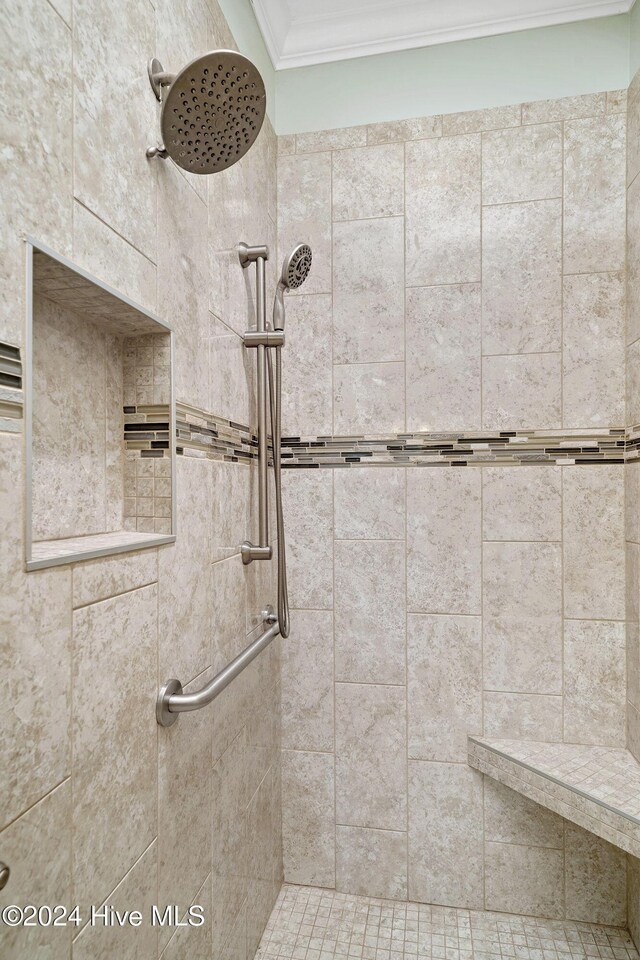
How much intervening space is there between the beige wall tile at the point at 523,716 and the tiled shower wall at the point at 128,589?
0.74m

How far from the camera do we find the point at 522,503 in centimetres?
170

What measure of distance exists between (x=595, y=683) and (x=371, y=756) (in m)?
0.73

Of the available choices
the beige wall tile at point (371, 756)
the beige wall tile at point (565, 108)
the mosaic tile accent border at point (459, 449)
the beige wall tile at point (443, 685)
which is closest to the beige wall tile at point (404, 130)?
the beige wall tile at point (565, 108)

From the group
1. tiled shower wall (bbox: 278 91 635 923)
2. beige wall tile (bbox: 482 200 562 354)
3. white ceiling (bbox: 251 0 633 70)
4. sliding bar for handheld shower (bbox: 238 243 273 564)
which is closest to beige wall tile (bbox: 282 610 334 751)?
tiled shower wall (bbox: 278 91 635 923)

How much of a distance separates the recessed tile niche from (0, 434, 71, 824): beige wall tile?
23 mm

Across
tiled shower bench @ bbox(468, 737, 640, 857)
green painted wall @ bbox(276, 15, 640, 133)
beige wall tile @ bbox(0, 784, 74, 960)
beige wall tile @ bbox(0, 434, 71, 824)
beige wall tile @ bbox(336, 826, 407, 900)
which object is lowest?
beige wall tile @ bbox(336, 826, 407, 900)

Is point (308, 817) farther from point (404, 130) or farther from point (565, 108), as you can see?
point (565, 108)

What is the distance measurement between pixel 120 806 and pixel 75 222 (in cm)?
88

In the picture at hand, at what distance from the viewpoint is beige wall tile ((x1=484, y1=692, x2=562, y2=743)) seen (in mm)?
1674

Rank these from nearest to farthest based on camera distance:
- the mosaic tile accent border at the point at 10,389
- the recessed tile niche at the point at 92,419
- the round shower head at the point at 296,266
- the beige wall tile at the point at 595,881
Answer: the mosaic tile accent border at the point at 10,389 → the recessed tile niche at the point at 92,419 → the round shower head at the point at 296,266 → the beige wall tile at the point at 595,881

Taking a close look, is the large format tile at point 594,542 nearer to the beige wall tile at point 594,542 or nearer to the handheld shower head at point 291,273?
the beige wall tile at point 594,542

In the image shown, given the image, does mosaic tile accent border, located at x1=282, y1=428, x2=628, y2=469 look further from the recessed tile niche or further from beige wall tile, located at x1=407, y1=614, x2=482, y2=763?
the recessed tile niche

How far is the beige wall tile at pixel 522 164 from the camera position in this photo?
66.2 inches

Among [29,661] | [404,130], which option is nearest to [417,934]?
[29,661]
